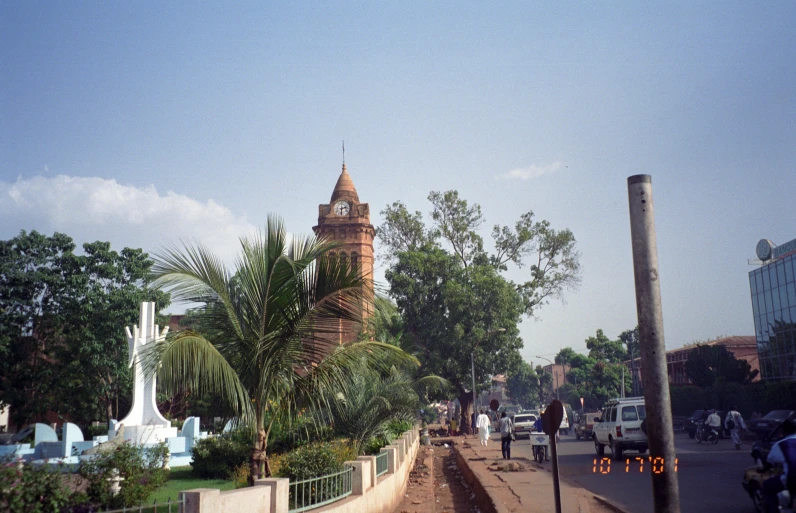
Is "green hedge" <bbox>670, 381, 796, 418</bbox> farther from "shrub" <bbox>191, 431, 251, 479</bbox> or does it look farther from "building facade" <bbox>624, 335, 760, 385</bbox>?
"shrub" <bbox>191, 431, 251, 479</bbox>

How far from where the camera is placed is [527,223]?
1790 inches

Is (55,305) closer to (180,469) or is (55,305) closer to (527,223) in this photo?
(180,469)

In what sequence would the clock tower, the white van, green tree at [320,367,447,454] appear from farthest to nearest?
the clock tower, the white van, green tree at [320,367,447,454]

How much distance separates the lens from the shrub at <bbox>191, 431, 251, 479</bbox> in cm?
1736

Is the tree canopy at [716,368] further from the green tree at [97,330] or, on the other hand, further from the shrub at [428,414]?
the green tree at [97,330]

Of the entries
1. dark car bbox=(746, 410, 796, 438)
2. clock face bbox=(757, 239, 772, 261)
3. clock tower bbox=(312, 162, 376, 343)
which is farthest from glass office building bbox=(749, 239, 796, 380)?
clock tower bbox=(312, 162, 376, 343)

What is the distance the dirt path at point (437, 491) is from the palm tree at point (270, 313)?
4.89 meters

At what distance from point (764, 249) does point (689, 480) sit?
118 feet

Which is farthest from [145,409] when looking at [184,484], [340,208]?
[340,208]

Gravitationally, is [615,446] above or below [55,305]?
below

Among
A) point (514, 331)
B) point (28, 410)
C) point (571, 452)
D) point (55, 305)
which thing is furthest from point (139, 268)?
point (571, 452)

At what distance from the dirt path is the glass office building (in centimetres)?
2762

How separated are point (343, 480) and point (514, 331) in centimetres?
3289

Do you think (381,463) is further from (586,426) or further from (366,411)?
(586,426)
